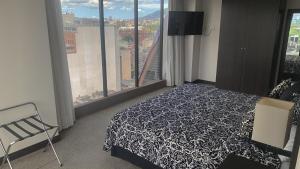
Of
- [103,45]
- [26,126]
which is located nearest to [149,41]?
[103,45]

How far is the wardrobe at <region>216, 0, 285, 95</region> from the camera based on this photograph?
13.8 feet

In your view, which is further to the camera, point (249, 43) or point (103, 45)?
point (249, 43)

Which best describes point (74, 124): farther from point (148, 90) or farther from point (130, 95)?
point (148, 90)

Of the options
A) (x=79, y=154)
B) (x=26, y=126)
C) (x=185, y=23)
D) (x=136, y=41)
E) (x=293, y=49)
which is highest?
(x=185, y=23)

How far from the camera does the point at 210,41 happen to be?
212 inches

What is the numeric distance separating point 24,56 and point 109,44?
1756 mm

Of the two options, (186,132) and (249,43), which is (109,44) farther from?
(249,43)

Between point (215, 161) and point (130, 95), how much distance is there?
2946mm

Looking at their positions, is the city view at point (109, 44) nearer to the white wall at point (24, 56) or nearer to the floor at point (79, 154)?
the floor at point (79, 154)

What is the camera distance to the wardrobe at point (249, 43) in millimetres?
4200

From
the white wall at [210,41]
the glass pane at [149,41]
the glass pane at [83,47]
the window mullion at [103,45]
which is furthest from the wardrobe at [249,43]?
the glass pane at [83,47]

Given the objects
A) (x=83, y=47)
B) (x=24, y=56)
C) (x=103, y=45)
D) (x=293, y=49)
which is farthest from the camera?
(x=293, y=49)

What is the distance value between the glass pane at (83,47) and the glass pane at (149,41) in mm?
1139

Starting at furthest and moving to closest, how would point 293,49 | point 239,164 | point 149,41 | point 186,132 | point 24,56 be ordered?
1. point 149,41
2. point 293,49
3. point 24,56
4. point 186,132
5. point 239,164
